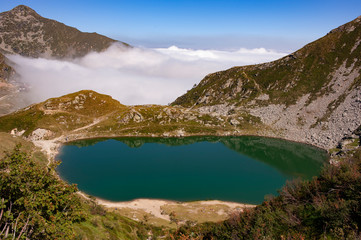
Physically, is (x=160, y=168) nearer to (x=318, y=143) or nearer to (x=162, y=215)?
(x=162, y=215)

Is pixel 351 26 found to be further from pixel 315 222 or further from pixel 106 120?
pixel 315 222

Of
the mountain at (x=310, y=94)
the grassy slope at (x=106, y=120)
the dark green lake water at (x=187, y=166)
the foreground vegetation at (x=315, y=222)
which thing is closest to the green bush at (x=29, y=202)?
the foreground vegetation at (x=315, y=222)

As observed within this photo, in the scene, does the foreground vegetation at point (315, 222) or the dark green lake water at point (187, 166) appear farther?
the dark green lake water at point (187, 166)

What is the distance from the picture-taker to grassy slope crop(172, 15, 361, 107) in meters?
162

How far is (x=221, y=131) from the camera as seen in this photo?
14262 cm

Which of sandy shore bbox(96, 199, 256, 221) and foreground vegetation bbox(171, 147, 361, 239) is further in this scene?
sandy shore bbox(96, 199, 256, 221)

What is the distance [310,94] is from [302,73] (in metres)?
29.4

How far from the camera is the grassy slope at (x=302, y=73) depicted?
16175cm

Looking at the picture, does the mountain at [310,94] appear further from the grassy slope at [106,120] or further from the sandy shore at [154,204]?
the sandy shore at [154,204]

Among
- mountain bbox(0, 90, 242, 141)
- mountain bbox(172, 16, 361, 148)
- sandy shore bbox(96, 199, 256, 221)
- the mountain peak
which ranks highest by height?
the mountain peak

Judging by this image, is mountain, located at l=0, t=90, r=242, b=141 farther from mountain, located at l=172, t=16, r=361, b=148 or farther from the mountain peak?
the mountain peak

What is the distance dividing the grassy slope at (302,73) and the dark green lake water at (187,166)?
5685 cm

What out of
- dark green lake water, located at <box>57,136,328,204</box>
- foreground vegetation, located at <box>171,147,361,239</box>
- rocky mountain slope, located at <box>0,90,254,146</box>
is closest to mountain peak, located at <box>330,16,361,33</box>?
rocky mountain slope, located at <box>0,90,254,146</box>

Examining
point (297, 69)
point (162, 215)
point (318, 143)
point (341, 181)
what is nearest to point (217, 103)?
point (297, 69)
